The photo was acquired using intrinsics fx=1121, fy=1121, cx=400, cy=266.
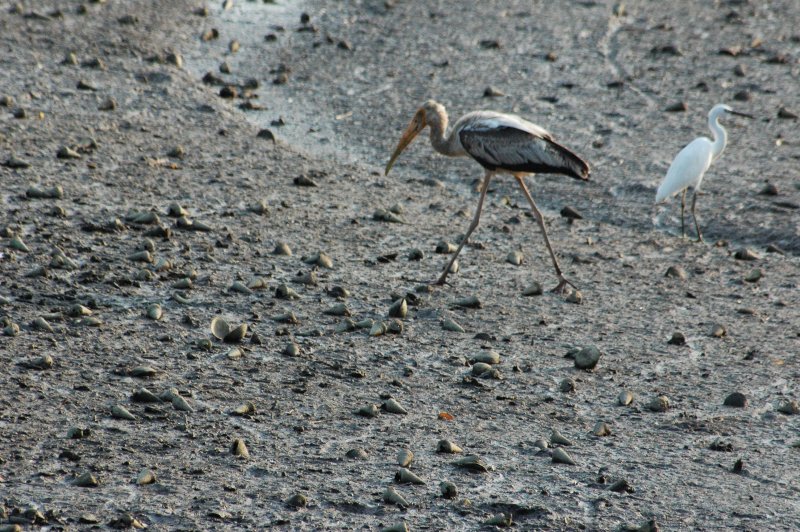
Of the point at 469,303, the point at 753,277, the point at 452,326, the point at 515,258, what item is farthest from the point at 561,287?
the point at 753,277

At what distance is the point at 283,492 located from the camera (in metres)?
5.15

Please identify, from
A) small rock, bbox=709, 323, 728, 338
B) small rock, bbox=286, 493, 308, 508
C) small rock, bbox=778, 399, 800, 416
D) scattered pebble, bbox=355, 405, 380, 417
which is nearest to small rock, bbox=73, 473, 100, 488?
small rock, bbox=286, 493, 308, 508

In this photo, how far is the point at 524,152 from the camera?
8359 mm

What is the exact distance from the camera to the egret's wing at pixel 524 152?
27.3ft

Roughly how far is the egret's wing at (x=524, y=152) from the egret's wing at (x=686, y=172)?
1.49 m

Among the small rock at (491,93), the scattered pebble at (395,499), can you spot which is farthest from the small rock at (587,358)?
the small rock at (491,93)

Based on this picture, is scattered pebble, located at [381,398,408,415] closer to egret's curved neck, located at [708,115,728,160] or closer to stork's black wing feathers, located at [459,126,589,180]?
stork's black wing feathers, located at [459,126,589,180]

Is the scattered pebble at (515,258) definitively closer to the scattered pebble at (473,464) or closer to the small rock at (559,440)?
the small rock at (559,440)

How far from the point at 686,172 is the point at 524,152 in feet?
6.41

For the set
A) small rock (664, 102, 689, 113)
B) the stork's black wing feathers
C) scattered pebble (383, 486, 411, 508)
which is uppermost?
small rock (664, 102, 689, 113)

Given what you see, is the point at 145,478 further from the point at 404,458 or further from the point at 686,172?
the point at 686,172

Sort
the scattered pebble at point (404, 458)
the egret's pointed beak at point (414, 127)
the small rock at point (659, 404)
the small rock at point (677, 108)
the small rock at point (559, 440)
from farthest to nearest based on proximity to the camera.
A: the small rock at point (677, 108)
the egret's pointed beak at point (414, 127)
the small rock at point (659, 404)
the small rock at point (559, 440)
the scattered pebble at point (404, 458)

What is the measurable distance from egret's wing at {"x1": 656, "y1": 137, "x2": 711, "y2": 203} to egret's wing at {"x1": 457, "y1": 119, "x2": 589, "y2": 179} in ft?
4.89

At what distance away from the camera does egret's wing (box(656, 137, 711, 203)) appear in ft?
31.4
